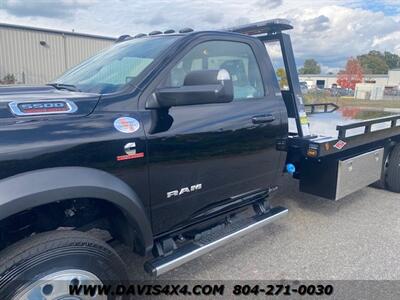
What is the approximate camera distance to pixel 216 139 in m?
2.74

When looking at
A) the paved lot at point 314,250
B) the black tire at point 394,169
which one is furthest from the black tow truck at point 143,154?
the black tire at point 394,169

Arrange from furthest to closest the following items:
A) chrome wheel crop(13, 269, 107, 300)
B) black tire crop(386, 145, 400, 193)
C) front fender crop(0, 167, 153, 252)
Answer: black tire crop(386, 145, 400, 193) < chrome wheel crop(13, 269, 107, 300) < front fender crop(0, 167, 153, 252)

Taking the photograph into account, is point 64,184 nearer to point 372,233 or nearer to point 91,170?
point 91,170

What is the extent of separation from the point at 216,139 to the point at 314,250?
1.68 meters

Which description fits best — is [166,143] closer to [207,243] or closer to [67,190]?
[67,190]

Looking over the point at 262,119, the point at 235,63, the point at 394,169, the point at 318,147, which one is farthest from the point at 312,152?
the point at 394,169

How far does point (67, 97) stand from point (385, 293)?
9.08ft

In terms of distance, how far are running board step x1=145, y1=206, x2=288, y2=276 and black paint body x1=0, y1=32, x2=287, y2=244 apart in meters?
0.16

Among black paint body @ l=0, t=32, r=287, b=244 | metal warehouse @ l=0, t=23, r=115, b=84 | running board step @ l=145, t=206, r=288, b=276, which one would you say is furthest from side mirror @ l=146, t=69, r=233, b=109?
metal warehouse @ l=0, t=23, r=115, b=84

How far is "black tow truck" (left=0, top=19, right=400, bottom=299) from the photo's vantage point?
1841mm

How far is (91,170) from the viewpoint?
201cm

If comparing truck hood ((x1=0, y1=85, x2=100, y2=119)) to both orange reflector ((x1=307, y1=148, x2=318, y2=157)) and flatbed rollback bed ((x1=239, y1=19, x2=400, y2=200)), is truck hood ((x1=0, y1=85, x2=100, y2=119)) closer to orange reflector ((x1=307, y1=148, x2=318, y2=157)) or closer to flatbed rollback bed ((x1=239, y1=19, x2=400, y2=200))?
flatbed rollback bed ((x1=239, y1=19, x2=400, y2=200))

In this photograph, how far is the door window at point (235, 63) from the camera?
2855 millimetres

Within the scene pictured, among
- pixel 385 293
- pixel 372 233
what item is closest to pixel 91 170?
pixel 385 293
